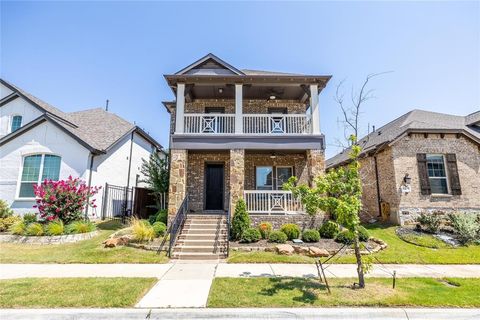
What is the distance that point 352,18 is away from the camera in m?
9.62

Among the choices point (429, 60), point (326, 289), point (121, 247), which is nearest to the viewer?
point (326, 289)

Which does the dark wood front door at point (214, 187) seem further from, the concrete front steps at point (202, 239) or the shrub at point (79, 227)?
the shrub at point (79, 227)

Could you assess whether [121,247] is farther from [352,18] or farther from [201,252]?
[352,18]

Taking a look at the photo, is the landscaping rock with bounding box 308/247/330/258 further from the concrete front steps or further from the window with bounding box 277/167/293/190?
the window with bounding box 277/167/293/190

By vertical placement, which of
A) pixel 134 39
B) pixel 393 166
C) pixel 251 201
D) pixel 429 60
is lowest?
pixel 251 201

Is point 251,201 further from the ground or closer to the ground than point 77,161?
closer to the ground

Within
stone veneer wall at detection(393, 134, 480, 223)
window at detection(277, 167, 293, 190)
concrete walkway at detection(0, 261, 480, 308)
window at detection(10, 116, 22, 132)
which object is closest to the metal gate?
concrete walkway at detection(0, 261, 480, 308)

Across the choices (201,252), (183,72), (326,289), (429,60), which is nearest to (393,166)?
(429,60)

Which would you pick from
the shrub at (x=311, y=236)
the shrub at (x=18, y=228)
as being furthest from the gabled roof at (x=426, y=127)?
the shrub at (x=18, y=228)

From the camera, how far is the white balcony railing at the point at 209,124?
37.8 feet

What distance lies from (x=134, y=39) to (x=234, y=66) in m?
5.13

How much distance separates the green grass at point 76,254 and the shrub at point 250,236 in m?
2.97

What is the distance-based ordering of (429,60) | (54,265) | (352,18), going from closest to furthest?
(54,265) → (352,18) → (429,60)

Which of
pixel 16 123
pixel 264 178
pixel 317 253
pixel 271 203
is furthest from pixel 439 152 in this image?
pixel 16 123
